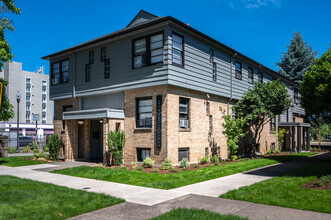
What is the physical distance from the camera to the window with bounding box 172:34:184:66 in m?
15.4

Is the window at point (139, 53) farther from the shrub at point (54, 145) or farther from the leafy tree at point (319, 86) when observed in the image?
the leafy tree at point (319, 86)

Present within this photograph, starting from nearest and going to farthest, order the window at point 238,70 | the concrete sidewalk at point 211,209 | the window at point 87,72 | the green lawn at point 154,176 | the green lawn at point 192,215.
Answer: the green lawn at point 192,215 < the concrete sidewalk at point 211,209 < the green lawn at point 154,176 < the window at point 87,72 < the window at point 238,70

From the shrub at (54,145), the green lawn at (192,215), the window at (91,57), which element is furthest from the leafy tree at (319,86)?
the shrub at (54,145)

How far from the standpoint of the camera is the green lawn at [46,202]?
22.7ft

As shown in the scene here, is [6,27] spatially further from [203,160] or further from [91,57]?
[203,160]

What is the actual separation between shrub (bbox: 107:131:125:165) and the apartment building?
28.1 inches

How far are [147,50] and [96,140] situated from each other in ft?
26.8

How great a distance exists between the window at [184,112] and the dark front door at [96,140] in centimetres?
711

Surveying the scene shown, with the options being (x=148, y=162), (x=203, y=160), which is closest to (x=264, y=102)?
(x=203, y=160)

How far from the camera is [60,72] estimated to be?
21.5 meters

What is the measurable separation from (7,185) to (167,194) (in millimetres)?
5932

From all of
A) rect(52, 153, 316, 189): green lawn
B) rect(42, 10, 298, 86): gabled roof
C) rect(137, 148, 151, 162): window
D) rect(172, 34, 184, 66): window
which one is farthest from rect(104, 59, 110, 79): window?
rect(52, 153, 316, 189): green lawn

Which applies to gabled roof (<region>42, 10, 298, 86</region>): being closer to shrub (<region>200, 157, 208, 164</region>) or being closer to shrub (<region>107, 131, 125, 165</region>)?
shrub (<region>107, 131, 125, 165</region>)

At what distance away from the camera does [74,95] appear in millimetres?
20250
